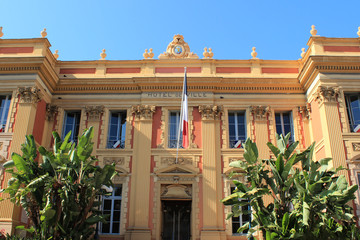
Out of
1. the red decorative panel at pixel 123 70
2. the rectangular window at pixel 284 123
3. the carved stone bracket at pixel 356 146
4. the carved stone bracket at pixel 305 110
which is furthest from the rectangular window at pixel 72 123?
the carved stone bracket at pixel 356 146

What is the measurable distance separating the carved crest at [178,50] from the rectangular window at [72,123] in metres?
4.95

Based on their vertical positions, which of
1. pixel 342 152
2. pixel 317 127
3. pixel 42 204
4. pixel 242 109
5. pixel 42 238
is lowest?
pixel 42 238

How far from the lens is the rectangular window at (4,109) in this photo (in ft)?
52.1

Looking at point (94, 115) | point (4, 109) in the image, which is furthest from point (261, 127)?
point (4, 109)

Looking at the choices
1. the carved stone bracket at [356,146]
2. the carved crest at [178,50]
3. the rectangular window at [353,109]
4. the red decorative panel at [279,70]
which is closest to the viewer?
the carved stone bracket at [356,146]

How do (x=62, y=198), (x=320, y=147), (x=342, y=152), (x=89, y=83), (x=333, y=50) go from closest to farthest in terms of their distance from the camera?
(x=62, y=198) → (x=342, y=152) → (x=320, y=147) → (x=333, y=50) → (x=89, y=83)

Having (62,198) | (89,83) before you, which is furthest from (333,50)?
(62,198)

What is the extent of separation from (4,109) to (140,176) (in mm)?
6502

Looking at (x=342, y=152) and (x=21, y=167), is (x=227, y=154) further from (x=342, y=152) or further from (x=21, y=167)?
(x=21, y=167)

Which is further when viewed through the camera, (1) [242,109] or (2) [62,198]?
(1) [242,109]

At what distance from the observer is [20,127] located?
15.2 meters

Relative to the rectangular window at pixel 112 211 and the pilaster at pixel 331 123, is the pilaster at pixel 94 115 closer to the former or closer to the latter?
the rectangular window at pixel 112 211

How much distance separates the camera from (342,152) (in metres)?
14.5

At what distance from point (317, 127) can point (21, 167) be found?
11511 mm
